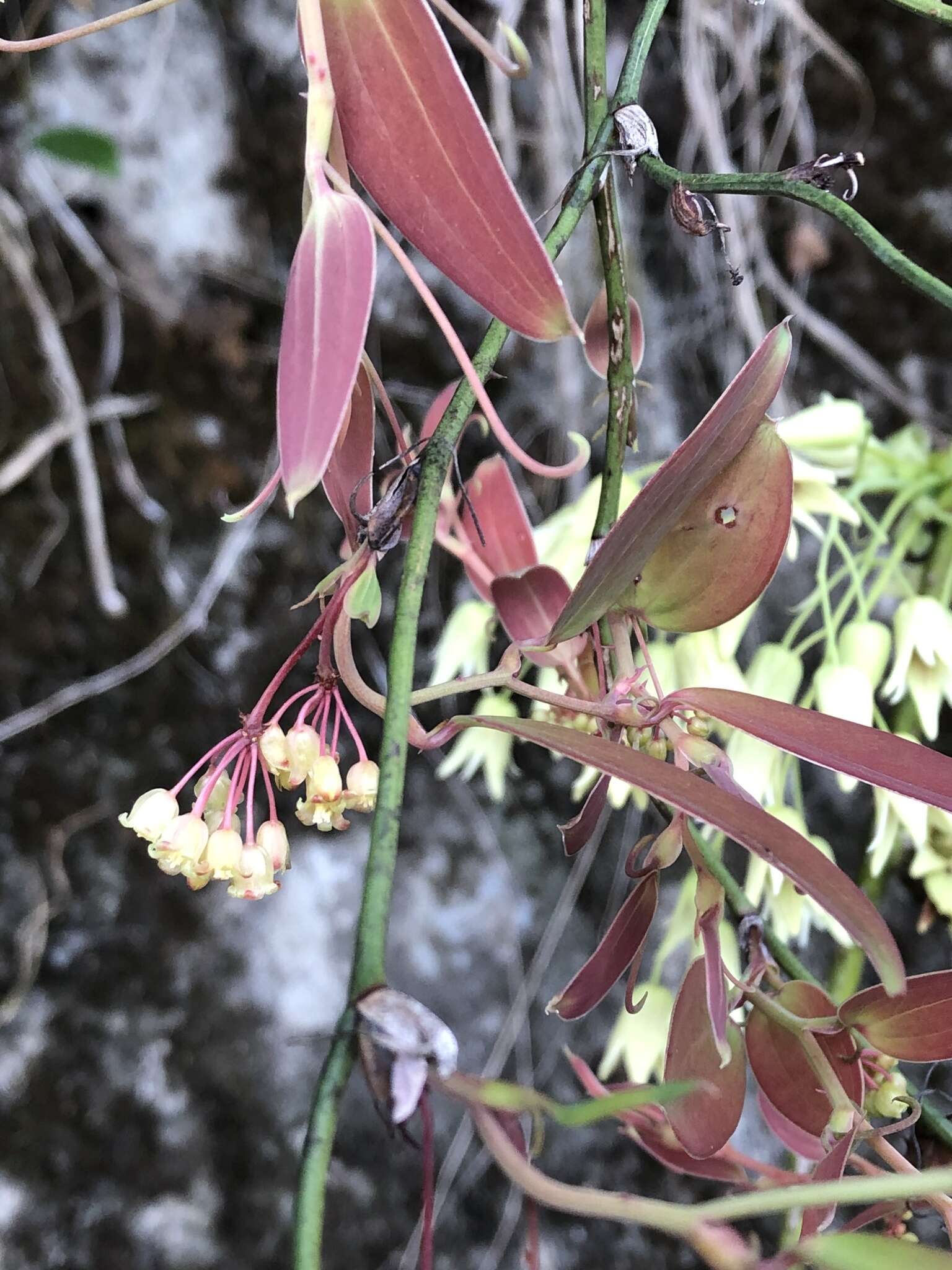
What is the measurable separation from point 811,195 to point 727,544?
101 millimetres

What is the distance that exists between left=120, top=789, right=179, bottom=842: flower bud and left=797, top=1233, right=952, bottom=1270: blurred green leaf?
0.61ft

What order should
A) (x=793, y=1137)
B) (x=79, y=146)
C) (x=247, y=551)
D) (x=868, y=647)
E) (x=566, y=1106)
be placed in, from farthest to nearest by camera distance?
(x=247, y=551)
(x=79, y=146)
(x=868, y=647)
(x=793, y=1137)
(x=566, y=1106)

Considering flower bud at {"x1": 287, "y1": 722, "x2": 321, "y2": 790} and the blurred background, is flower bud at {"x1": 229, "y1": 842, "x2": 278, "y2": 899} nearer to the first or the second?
flower bud at {"x1": 287, "y1": 722, "x2": 321, "y2": 790}

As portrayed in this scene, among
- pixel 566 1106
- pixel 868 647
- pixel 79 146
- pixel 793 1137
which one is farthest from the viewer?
pixel 79 146

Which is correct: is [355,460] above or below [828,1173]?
above

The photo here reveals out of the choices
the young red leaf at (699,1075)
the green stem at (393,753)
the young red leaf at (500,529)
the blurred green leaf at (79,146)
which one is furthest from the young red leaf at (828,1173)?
the blurred green leaf at (79,146)

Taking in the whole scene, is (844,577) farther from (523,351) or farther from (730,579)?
(730,579)

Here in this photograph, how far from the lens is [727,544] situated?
25 centimetres

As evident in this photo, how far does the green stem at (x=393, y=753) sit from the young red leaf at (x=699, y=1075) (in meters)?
0.13

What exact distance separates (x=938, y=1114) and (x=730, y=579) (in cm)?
20

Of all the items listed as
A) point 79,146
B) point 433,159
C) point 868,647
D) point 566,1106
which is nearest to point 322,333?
point 433,159

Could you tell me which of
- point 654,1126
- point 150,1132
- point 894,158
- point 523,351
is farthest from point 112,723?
point 894,158

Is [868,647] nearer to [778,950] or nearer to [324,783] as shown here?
[778,950]

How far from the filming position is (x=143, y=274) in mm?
822
